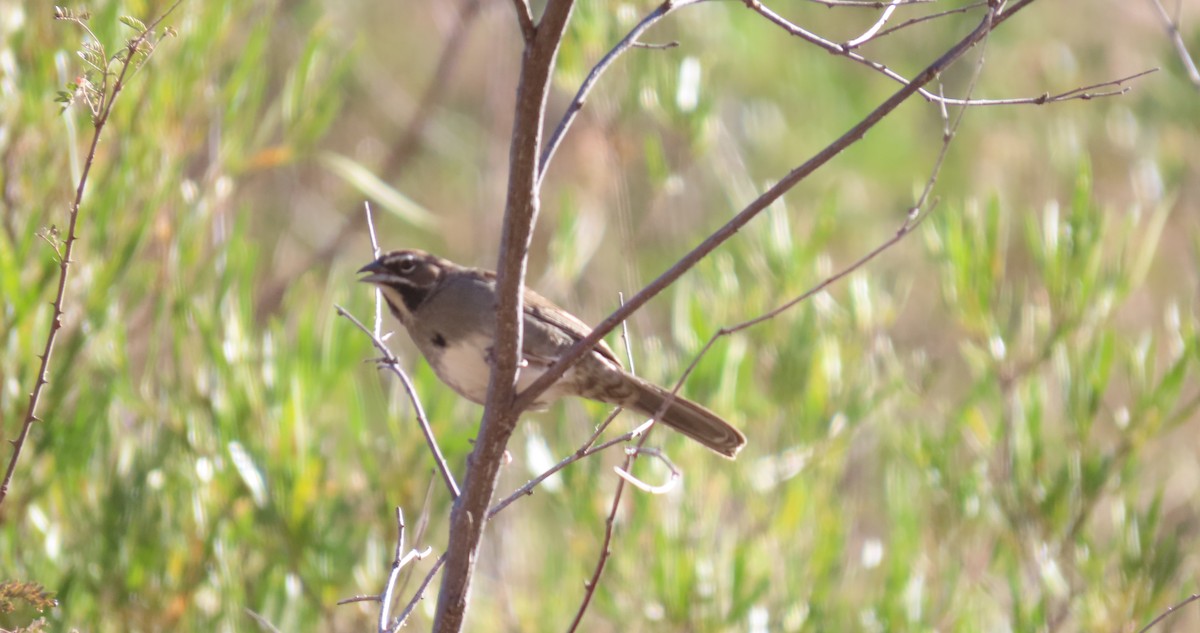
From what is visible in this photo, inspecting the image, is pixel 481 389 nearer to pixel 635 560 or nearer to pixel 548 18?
pixel 635 560

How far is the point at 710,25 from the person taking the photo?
26.0 feet

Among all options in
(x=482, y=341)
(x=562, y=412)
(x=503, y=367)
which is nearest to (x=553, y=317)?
(x=482, y=341)

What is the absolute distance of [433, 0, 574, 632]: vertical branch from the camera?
2443 millimetres

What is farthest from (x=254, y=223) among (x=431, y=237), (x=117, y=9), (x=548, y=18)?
(x=548, y=18)

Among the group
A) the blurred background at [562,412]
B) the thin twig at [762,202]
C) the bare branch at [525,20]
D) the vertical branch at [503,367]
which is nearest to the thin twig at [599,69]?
the vertical branch at [503,367]

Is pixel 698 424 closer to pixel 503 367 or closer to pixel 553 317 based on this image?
pixel 553 317

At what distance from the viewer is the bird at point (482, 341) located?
4262mm

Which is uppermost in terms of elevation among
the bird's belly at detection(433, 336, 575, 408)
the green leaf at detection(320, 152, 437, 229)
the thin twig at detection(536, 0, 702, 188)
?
the green leaf at detection(320, 152, 437, 229)

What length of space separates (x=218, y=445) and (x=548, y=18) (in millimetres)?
2730

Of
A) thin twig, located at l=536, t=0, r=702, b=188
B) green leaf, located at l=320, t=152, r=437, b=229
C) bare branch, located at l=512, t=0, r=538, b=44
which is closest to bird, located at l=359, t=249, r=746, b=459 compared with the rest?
green leaf, located at l=320, t=152, r=437, b=229

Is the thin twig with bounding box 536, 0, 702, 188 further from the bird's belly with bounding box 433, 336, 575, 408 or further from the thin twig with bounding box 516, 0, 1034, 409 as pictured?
the bird's belly with bounding box 433, 336, 575, 408

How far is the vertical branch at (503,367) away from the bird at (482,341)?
4.60ft

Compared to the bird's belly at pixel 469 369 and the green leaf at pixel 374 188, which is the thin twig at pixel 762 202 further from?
the green leaf at pixel 374 188

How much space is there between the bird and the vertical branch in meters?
1.40
